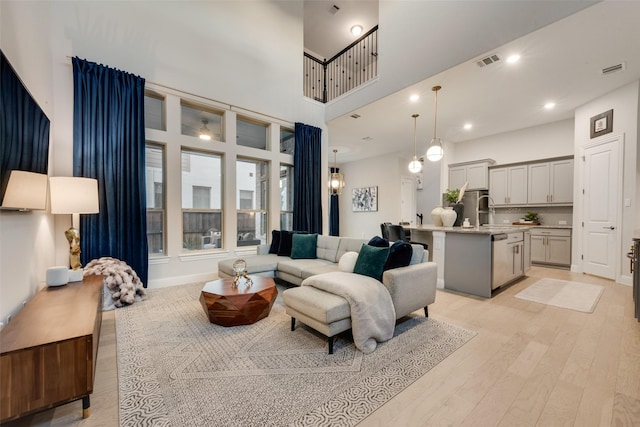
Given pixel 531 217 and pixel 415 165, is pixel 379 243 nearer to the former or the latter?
pixel 415 165

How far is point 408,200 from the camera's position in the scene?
8.05 meters

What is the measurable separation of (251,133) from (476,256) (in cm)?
446

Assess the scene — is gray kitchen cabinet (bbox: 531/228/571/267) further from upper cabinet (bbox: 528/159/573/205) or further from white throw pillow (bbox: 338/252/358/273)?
white throw pillow (bbox: 338/252/358/273)

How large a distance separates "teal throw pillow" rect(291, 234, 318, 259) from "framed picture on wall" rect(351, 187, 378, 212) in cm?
448

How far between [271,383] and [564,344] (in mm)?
2534

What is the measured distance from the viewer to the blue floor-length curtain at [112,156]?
10.9ft

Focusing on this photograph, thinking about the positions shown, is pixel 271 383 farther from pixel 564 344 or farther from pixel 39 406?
pixel 564 344

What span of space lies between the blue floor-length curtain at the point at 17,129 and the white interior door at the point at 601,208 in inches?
290

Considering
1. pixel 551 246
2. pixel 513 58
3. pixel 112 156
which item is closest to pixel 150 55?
pixel 112 156

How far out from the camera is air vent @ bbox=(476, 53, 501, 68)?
334cm

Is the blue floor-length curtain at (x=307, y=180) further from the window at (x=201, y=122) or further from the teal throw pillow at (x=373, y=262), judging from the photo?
the teal throw pillow at (x=373, y=262)

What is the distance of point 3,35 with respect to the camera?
1.74 metres

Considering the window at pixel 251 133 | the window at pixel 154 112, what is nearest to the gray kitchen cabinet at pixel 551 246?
the window at pixel 251 133

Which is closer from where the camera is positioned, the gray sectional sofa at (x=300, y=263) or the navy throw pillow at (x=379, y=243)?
the navy throw pillow at (x=379, y=243)
